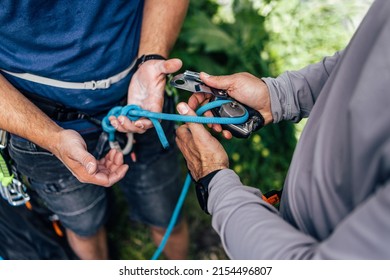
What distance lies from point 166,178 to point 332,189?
3.95ft

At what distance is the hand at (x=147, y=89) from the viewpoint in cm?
149

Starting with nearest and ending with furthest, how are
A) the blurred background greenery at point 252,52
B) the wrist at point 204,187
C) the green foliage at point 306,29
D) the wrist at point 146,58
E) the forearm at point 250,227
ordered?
the forearm at point 250,227
the wrist at point 204,187
the wrist at point 146,58
the blurred background greenery at point 252,52
the green foliage at point 306,29

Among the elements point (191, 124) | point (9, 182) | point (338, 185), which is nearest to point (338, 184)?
point (338, 185)

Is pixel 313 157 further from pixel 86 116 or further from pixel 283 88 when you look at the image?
pixel 86 116

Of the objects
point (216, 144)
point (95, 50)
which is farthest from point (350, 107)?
point (95, 50)

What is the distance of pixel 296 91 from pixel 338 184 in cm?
60

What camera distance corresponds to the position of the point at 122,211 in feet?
8.79

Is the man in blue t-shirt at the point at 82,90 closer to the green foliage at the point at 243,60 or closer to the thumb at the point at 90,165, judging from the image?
the thumb at the point at 90,165

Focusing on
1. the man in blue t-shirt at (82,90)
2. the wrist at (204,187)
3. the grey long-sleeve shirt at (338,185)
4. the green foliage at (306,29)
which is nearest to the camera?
the grey long-sleeve shirt at (338,185)

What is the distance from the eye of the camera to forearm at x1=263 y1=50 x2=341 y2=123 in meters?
1.35

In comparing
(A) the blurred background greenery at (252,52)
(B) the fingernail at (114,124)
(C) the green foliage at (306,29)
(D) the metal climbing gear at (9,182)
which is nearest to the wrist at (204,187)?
(B) the fingernail at (114,124)

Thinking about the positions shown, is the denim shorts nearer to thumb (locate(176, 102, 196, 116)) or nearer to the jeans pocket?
the jeans pocket

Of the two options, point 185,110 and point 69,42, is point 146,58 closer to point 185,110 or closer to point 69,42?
point 69,42

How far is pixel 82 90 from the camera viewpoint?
155cm
